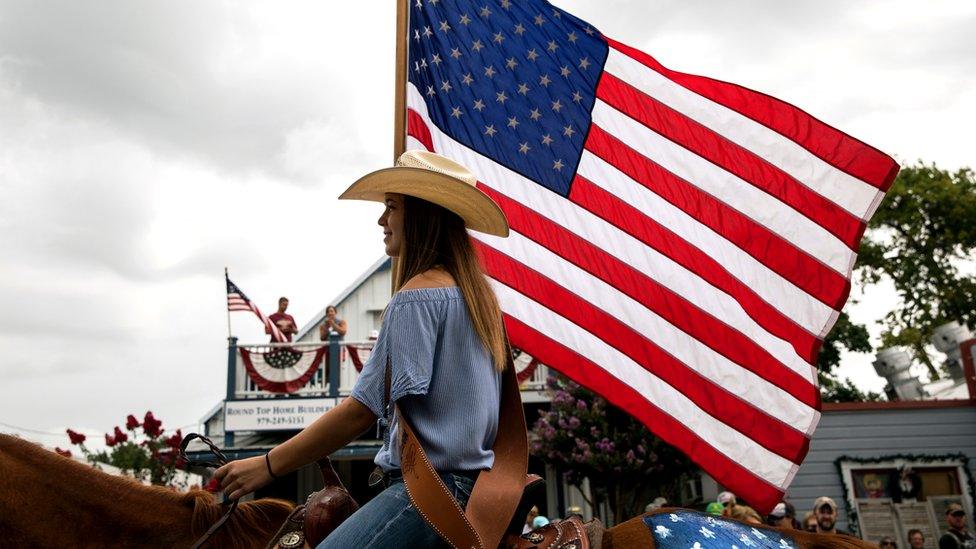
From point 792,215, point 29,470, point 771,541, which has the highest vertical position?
point 792,215

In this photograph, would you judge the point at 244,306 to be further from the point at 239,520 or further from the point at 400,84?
the point at 239,520

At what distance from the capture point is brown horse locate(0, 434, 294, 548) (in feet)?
9.11

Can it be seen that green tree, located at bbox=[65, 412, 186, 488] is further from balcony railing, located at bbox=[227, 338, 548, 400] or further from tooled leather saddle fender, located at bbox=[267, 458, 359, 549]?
tooled leather saddle fender, located at bbox=[267, 458, 359, 549]

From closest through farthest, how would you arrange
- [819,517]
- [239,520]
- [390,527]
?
[390,527]
[239,520]
[819,517]

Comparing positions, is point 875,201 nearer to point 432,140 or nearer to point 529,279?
point 529,279

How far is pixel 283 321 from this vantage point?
55.8ft

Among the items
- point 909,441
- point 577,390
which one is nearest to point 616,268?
point 577,390

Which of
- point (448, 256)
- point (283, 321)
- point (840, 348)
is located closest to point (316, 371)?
point (283, 321)

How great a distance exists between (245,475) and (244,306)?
1515 cm

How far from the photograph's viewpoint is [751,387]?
17.5 feet

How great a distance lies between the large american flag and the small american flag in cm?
1179

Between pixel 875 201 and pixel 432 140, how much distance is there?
291 cm

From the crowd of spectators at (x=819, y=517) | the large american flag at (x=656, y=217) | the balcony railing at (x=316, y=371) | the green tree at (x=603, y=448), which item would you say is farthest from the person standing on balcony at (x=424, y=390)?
the balcony railing at (x=316, y=371)

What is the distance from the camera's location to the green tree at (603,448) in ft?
47.1
